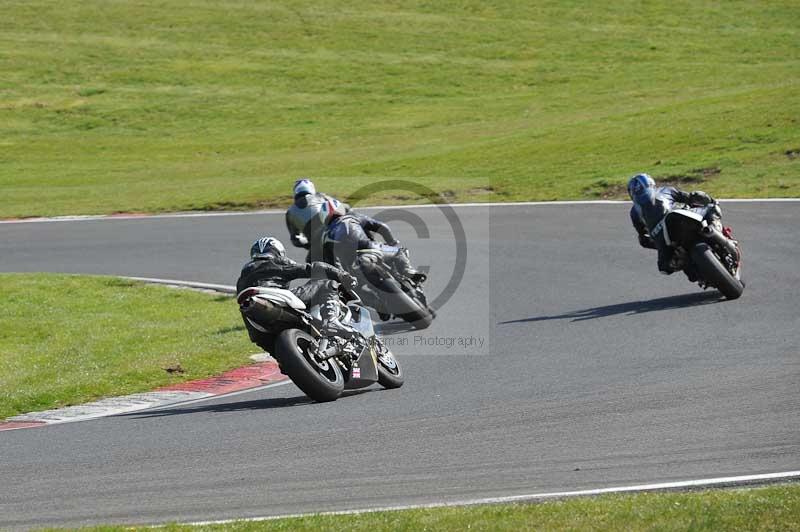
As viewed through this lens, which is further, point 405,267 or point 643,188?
point 643,188

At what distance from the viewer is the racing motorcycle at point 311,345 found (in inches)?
428

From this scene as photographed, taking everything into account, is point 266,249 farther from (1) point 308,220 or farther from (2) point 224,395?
(1) point 308,220

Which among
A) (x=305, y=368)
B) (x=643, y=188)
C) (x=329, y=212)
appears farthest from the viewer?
(x=643, y=188)

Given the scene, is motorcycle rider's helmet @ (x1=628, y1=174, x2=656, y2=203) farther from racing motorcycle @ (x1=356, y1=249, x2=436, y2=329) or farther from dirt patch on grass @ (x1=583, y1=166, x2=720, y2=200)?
dirt patch on grass @ (x1=583, y1=166, x2=720, y2=200)

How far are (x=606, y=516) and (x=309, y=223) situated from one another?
953cm

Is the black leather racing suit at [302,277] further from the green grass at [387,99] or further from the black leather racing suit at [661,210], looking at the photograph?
the green grass at [387,99]

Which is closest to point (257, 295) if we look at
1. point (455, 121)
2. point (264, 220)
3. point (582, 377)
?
point (582, 377)

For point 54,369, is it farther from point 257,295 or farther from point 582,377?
point 582,377

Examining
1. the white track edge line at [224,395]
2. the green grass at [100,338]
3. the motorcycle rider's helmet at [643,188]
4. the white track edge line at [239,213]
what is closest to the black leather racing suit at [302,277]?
the white track edge line at [224,395]

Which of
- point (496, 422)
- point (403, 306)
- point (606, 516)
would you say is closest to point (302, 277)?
point (496, 422)

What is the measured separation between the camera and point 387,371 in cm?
1191

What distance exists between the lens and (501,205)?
88.6 ft

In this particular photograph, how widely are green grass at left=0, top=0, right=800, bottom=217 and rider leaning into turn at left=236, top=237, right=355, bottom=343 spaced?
15.9 metres

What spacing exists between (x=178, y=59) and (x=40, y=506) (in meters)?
50.6
